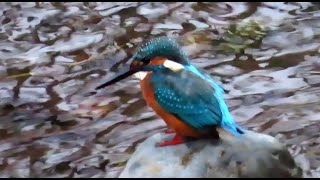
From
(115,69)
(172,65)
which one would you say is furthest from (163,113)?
(115,69)

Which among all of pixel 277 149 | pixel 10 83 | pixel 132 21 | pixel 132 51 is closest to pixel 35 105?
pixel 10 83

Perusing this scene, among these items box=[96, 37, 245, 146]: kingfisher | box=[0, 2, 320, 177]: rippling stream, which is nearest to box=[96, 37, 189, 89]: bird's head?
box=[96, 37, 245, 146]: kingfisher

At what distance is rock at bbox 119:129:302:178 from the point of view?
167 inches

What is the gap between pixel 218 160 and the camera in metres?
4.28

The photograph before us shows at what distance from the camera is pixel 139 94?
5941 mm

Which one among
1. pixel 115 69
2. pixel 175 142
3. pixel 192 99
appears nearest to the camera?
pixel 192 99

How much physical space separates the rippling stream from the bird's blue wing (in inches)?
34.6

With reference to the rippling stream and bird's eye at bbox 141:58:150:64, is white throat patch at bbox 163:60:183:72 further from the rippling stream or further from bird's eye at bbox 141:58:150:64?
the rippling stream

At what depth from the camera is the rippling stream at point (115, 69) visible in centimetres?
525

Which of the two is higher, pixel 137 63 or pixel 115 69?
pixel 137 63

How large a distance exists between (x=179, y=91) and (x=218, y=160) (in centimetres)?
41

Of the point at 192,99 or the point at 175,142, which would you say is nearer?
the point at 192,99

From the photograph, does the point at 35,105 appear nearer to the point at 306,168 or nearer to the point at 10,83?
the point at 10,83

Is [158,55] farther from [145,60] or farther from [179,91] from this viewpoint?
[179,91]
